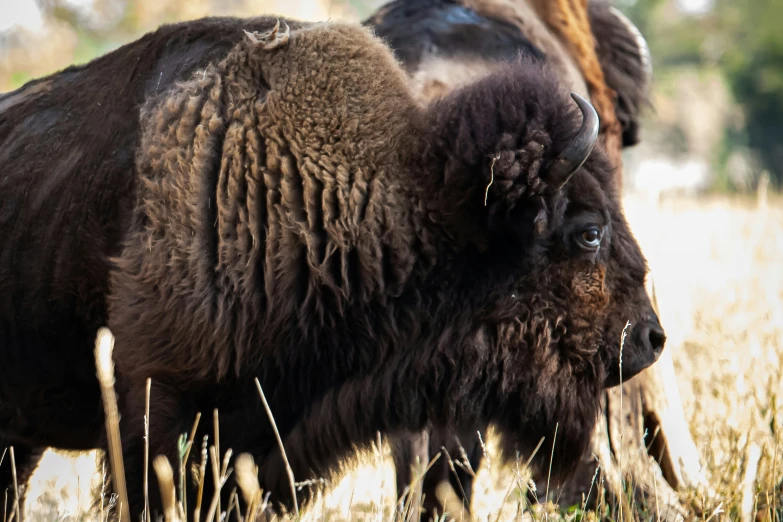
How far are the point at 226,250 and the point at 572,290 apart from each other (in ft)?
4.04

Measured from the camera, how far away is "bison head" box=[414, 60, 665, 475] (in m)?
3.05

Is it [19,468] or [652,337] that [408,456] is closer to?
[652,337]

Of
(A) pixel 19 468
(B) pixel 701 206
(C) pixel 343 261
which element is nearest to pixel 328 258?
(C) pixel 343 261

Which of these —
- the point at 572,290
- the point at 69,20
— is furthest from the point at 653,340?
the point at 69,20

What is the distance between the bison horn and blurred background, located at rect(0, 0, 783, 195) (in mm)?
10670

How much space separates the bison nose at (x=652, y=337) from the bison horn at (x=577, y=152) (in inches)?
28.3

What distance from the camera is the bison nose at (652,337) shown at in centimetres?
337

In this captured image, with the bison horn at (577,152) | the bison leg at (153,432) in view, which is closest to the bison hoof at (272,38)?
the bison horn at (577,152)

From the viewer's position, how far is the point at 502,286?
317 centimetres

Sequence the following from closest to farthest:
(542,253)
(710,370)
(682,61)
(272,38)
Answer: (542,253), (272,38), (710,370), (682,61)

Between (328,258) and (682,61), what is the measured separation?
40604 millimetres

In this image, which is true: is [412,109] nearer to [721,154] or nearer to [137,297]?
[137,297]

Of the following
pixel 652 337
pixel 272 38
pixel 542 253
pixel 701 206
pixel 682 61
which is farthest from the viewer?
pixel 682 61

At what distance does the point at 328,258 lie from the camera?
122 inches
